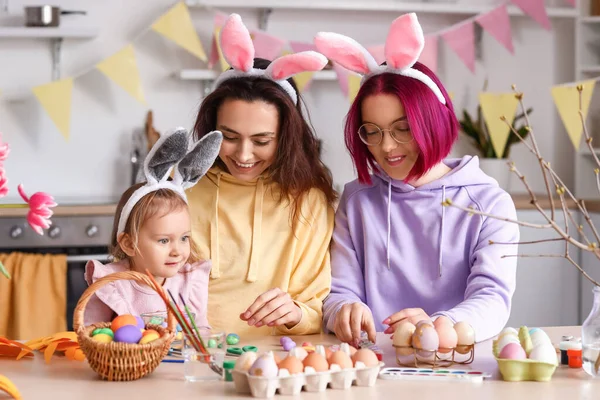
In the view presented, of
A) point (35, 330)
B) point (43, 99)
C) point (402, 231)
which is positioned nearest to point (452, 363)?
point (402, 231)

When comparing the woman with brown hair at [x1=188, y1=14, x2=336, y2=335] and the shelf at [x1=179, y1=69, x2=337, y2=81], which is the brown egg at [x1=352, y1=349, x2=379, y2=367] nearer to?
the woman with brown hair at [x1=188, y1=14, x2=336, y2=335]

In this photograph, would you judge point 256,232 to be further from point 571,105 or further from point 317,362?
point 571,105

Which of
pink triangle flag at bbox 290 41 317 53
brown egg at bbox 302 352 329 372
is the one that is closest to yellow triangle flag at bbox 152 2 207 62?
pink triangle flag at bbox 290 41 317 53

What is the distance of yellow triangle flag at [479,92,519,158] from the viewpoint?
12.0ft

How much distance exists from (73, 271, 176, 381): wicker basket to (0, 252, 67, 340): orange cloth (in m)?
1.76

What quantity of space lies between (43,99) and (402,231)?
2.12 metres

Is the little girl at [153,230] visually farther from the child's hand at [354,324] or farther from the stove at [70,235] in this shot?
the stove at [70,235]

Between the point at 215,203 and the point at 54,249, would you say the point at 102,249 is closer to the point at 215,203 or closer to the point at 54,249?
the point at 54,249

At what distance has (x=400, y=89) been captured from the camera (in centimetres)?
177

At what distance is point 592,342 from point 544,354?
8cm

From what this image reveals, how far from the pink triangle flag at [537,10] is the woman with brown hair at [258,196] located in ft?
7.17

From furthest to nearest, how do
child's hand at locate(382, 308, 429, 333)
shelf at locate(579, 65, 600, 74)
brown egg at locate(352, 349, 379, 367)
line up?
shelf at locate(579, 65, 600, 74), child's hand at locate(382, 308, 429, 333), brown egg at locate(352, 349, 379, 367)

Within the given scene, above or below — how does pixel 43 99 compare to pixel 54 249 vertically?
above

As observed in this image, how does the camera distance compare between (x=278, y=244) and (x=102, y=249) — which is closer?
(x=278, y=244)
